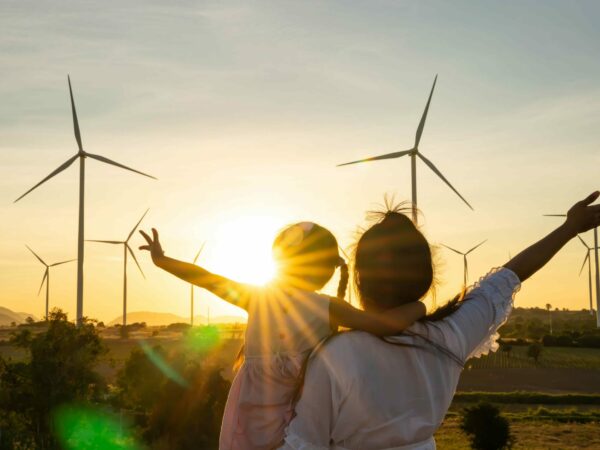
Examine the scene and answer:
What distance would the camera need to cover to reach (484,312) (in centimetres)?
506

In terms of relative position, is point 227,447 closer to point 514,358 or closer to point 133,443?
point 133,443

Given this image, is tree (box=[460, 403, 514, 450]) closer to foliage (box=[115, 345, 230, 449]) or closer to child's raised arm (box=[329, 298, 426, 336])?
foliage (box=[115, 345, 230, 449])

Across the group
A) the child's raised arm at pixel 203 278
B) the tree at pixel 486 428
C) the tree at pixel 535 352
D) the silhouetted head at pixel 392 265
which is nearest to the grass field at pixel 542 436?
the tree at pixel 486 428

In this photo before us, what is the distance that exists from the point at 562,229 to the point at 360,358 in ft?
5.95

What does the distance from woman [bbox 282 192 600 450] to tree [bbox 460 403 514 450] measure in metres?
45.8

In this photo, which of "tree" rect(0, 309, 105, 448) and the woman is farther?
"tree" rect(0, 309, 105, 448)

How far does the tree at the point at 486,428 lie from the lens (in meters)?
48.8

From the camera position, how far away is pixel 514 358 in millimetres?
112250

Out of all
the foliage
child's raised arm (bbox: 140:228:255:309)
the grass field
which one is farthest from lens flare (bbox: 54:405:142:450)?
child's raised arm (bbox: 140:228:255:309)

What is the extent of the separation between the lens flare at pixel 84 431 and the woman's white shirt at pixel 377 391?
36.5 meters

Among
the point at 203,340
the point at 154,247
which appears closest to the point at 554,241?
the point at 154,247

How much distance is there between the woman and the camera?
4320mm

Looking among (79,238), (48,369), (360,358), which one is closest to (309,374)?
(360,358)

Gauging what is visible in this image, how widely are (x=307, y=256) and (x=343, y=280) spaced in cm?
26
